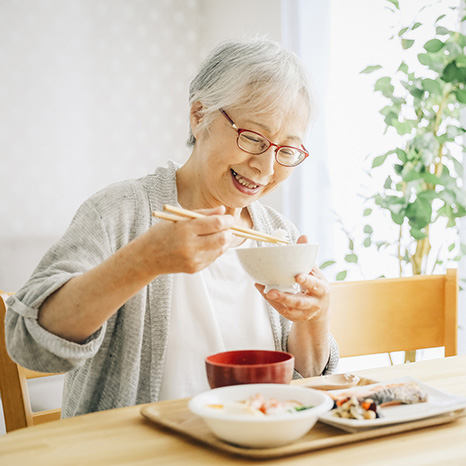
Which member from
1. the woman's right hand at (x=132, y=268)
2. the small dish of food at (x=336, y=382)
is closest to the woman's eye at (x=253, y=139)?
the woman's right hand at (x=132, y=268)

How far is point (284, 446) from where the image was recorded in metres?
0.72

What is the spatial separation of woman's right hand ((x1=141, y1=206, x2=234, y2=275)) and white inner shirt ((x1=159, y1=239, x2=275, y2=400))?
0.46 m

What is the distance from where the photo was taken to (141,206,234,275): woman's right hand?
0.88 metres

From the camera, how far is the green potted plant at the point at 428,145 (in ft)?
6.65

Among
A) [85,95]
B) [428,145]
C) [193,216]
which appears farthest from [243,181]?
[85,95]

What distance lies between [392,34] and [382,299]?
1.41m

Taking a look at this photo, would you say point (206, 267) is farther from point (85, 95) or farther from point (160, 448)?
point (85, 95)

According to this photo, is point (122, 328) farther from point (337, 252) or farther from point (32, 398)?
point (337, 252)

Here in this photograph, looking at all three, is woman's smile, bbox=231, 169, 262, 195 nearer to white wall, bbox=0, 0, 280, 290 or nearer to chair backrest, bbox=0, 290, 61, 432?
chair backrest, bbox=0, 290, 61, 432

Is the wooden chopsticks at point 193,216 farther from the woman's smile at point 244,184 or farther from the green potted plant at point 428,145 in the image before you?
the green potted plant at point 428,145

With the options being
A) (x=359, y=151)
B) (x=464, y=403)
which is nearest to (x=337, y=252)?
(x=359, y=151)

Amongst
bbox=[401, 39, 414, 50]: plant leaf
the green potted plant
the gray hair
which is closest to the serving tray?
the gray hair

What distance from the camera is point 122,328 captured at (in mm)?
1298

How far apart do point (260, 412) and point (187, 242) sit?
0.97 ft
